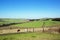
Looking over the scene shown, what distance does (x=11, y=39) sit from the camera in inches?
907

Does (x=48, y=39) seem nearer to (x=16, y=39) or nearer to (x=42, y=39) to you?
(x=42, y=39)

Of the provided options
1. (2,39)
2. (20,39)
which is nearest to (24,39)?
(20,39)

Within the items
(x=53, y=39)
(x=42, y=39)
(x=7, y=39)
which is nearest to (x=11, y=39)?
(x=7, y=39)

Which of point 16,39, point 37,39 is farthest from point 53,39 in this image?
point 16,39

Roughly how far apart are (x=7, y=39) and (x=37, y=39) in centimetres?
652

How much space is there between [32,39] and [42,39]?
227cm

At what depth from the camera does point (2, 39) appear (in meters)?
22.8

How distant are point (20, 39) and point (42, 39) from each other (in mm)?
4917

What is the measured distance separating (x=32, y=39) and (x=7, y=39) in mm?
5398

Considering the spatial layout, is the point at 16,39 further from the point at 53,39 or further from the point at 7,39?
the point at 53,39

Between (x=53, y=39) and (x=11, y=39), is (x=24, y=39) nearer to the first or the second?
(x=11, y=39)

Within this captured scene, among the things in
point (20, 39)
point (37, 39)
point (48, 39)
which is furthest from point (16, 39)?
point (48, 39)

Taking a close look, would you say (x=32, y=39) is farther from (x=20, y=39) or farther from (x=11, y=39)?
(x=11, y=39)

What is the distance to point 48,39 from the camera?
79.6 feet
